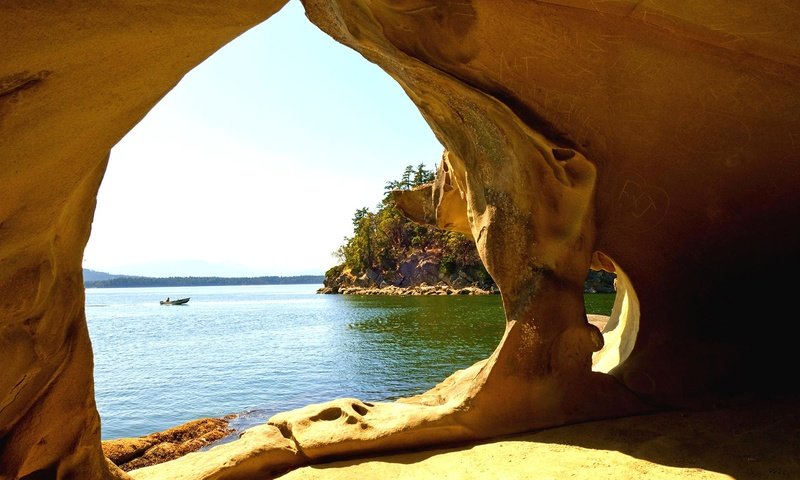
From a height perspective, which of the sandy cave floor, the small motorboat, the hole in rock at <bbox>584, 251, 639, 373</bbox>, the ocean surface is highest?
the hole in rock at <bbox>584, 251, 639, 373</bbox>

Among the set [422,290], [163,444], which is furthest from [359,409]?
[422,290]

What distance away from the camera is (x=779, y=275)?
166 inches

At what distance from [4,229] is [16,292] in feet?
1.42

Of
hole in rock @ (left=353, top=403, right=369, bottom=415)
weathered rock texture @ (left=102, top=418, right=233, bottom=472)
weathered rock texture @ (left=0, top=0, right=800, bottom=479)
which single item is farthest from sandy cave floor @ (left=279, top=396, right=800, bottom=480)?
weathered rock texture @ (left=102, top=418, right=233, bottom=472)

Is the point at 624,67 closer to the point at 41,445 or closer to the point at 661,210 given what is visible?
the point at 661,210

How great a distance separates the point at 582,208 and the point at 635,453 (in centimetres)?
194

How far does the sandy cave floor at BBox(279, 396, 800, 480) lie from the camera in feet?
9.60

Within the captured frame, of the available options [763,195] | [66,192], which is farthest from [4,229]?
[763,195]

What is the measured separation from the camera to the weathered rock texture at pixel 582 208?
3.42 m

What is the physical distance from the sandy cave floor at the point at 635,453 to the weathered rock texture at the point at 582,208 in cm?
19

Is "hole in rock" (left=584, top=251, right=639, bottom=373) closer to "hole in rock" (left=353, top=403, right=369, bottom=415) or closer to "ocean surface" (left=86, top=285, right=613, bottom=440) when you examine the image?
"hole in rock" (left=353, top=403, right=369, bottom=415)

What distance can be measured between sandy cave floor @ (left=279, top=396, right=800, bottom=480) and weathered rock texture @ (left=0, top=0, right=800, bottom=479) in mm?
188

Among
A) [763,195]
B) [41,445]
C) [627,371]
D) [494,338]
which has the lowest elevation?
[494,338]

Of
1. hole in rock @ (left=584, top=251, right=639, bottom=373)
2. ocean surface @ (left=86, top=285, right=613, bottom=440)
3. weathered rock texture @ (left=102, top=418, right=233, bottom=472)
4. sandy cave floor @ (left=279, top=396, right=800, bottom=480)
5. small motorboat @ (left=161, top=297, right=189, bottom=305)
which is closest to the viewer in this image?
sandy cave floor @ (left=279, top=396, right=800, bottom=480)
